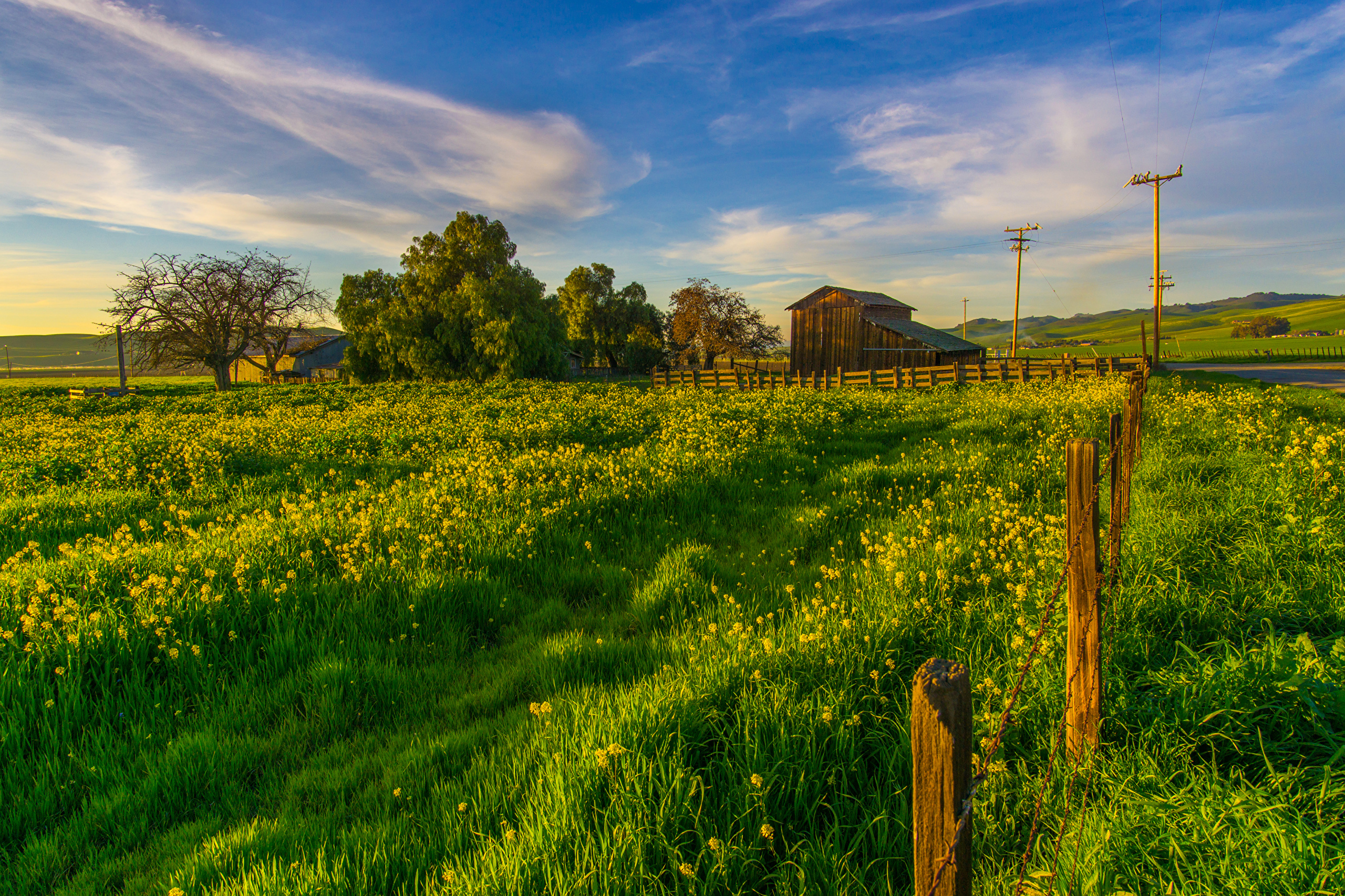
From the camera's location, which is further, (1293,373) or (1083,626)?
(1293,373)

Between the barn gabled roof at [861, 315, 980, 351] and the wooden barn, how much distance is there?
55 mm

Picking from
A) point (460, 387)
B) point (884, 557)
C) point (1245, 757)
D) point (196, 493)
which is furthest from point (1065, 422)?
point (460, 387)

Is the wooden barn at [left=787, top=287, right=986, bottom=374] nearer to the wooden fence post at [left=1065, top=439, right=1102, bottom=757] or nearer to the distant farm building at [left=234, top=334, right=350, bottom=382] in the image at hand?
the wooden fence post at [left=1065, top=439, right=1102, bottom=757]

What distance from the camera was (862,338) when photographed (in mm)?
39656

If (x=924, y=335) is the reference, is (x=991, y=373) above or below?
below

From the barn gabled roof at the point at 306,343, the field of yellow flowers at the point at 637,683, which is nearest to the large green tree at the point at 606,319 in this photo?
the barn gabled roof at the point at 306,343

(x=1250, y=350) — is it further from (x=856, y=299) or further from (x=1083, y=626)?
(x=1083, y=626)

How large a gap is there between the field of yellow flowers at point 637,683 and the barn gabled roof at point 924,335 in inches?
1236

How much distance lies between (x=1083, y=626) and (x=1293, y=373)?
48.1 meters

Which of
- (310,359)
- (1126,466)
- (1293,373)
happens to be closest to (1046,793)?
(1126,466)

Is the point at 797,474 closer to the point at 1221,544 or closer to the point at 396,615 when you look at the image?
the point at 1221,544

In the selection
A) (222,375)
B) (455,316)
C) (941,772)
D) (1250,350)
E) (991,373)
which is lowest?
(941,772)

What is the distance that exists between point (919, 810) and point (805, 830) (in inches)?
70.2

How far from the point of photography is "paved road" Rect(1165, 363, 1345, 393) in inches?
1092
